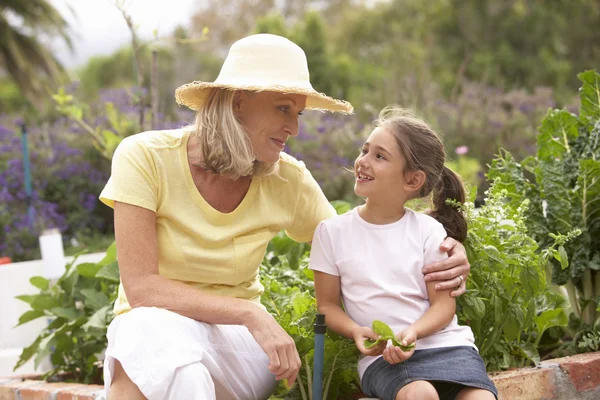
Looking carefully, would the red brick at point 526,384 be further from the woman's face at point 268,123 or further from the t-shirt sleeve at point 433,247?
the woman's face at point 268,123

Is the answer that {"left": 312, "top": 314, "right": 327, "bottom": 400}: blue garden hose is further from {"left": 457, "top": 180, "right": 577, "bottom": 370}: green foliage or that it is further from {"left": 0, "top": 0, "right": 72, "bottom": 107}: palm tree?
{"left": 0, "top": 0, "right": 72, "bottom": 107}: palm tree

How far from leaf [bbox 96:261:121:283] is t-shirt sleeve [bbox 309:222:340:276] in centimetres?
116

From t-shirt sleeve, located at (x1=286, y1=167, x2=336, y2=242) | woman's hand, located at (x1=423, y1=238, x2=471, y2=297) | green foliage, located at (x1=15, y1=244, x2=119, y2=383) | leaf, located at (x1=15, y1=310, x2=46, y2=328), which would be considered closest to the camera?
woman's hand, located at (x1=423, y1=238, x2=471, y2=297)

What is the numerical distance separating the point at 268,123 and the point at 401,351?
80cm

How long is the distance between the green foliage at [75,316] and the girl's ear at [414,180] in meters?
1.37

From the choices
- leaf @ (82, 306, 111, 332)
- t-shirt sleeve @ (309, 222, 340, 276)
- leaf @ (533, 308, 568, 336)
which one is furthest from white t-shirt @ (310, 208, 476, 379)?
leaf @ (82, 306, 111, 332)

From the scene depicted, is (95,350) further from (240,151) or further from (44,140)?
(44,140)

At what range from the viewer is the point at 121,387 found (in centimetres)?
198

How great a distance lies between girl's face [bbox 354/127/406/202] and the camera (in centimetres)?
223

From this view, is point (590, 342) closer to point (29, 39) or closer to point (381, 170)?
point (381, 170)

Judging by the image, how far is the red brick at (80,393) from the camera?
2.66m

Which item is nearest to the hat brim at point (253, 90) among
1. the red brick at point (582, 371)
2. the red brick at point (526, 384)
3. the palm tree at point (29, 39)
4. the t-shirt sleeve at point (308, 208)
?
the t-shirt sleeve at point (308, 208)

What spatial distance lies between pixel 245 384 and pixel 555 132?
167 centimetres

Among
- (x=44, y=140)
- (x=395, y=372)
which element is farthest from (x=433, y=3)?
(x=395, y=372)
